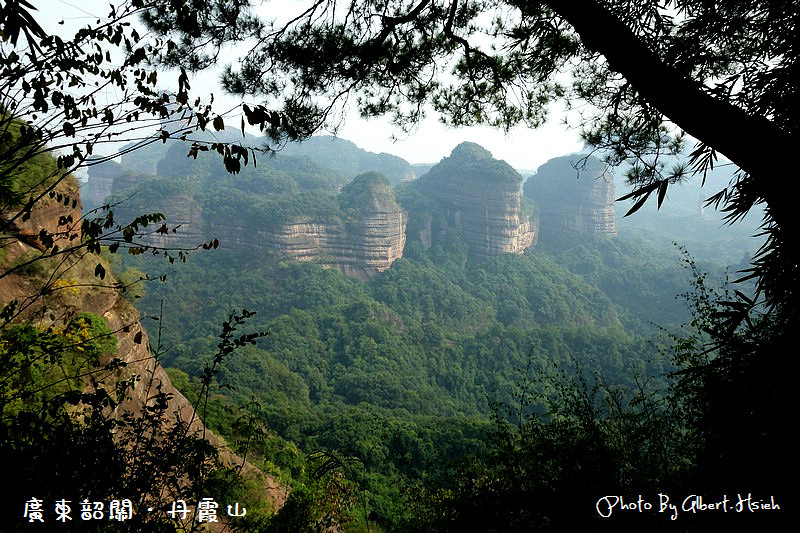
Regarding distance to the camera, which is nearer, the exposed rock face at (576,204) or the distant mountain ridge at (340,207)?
the distant mountain ridge at (340,207)

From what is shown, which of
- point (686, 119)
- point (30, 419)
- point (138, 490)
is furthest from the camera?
point (138, 490)

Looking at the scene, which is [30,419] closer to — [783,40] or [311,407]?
[783,40]

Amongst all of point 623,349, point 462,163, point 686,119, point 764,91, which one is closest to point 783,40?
point 764,91

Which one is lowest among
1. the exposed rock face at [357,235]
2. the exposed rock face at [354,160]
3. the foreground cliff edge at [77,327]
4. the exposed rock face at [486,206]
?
the foreground cliff edge at [77,327]

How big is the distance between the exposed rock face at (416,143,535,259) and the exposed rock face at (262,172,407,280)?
8.51 metres

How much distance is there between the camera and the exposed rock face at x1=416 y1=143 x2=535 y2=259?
50188mm

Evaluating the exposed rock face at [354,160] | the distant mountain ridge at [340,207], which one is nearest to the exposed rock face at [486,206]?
the distant mountain ridge at [340,207]

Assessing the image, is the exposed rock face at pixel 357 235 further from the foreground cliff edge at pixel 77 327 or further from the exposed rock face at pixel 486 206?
the foreground cliff edge at pixel 77 327

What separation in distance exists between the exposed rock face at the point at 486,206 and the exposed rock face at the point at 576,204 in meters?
10.5

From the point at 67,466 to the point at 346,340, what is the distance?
98.2 ft

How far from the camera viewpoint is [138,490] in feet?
6.32

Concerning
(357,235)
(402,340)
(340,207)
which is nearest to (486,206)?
(357,235)

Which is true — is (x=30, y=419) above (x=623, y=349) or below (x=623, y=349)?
below

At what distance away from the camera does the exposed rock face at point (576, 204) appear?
6069 cm
